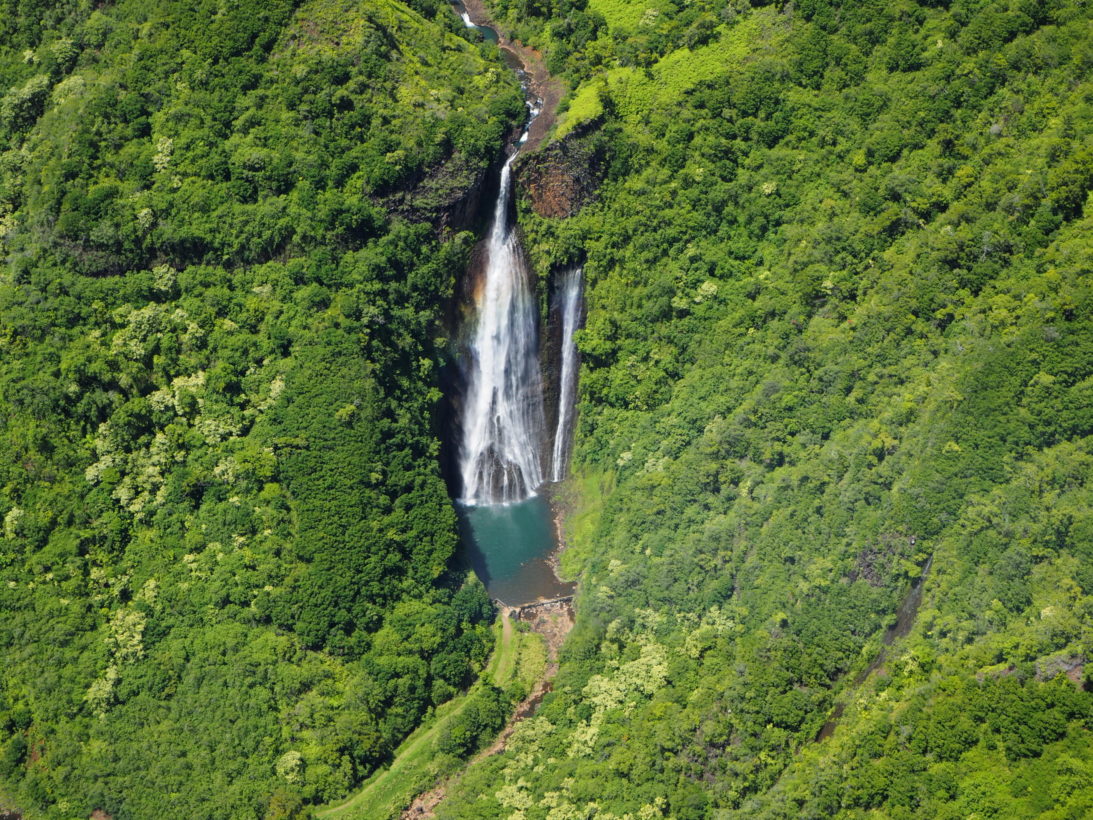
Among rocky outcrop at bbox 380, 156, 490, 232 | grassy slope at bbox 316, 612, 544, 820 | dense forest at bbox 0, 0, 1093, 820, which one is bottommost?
grassy slope at bbox 316, 612, 544, 820

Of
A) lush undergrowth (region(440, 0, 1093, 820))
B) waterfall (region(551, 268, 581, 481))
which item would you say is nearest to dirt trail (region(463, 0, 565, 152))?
lush undergrowth (region(440, 0, 1093, 820))

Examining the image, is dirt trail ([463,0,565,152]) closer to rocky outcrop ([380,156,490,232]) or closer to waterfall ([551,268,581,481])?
rocky outcrop ([380,156,490,232])

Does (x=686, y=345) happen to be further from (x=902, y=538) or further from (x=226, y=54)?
(x=226, y=54)

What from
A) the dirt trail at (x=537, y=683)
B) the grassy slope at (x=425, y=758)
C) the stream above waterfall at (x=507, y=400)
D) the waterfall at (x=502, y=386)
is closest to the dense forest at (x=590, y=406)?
the grassy slope at (x=425, y=758)

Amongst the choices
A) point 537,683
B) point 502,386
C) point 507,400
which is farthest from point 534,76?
point 537,683

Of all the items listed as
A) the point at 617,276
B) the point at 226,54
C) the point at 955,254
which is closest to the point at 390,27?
the point at 226,54

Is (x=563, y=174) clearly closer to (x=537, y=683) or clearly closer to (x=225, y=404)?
(x=225, y=404)
